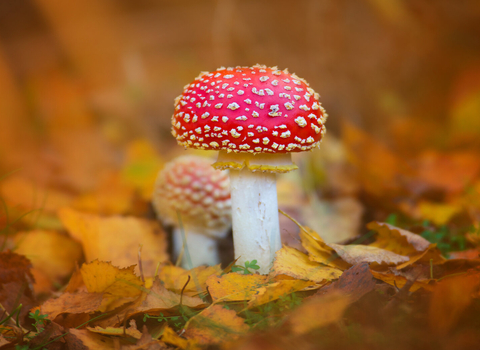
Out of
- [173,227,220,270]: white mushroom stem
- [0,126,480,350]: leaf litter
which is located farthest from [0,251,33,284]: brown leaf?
[173,227,220,270]: white mushroom stem

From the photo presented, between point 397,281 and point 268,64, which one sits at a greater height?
point 268,64

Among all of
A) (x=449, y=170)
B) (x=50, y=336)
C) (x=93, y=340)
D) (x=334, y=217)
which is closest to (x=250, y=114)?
(x=93, y=340)

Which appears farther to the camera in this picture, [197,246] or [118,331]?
[197,246]

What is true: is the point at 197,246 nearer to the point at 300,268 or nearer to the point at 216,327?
the point at 300,268

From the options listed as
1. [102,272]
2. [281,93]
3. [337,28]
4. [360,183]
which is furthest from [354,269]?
[337,28]

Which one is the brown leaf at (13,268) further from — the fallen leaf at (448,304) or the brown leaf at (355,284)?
the fallen leaf at (448,304)

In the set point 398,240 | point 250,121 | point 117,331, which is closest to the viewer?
point 117,331

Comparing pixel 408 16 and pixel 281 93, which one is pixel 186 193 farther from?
pixel 408 16

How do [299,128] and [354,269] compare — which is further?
[299,128]
